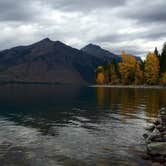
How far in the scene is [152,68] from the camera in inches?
6378

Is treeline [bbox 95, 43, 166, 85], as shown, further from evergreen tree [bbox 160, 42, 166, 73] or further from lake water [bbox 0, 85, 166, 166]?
lake water [bbox 0, 85, 166, 166]

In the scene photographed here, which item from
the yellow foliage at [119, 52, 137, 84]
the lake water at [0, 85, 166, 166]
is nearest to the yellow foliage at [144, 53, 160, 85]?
the yellow foliage at [119, 52, 137, 84]

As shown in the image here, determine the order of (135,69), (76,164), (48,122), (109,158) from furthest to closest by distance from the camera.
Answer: (135,69), (48,122), (109,158), (76,164)

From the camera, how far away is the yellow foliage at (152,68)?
162 meters

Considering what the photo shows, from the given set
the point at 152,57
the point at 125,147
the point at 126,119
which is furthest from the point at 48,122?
the point at 152,57

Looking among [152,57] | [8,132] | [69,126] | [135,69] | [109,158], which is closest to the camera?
[109,158]

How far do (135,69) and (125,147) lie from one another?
15141 cm

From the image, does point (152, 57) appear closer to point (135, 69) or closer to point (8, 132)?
point (135, 69)

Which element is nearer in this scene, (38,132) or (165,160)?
(165,160)

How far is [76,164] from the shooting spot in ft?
79.2

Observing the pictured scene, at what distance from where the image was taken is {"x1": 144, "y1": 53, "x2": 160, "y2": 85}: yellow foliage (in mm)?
162500

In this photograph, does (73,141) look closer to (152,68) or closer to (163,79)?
(163,79)

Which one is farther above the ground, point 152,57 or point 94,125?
point 152,57

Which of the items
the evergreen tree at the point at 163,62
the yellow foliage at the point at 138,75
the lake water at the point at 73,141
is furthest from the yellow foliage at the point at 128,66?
the lake water at the point at 73,141
